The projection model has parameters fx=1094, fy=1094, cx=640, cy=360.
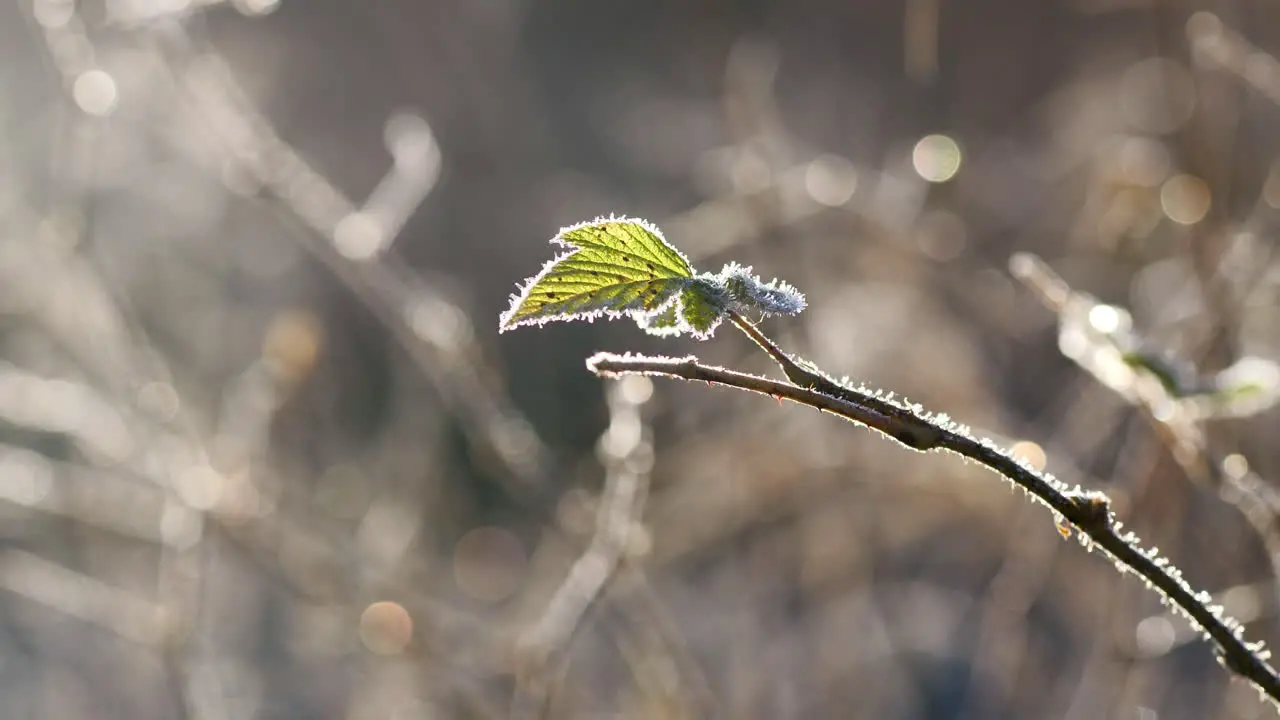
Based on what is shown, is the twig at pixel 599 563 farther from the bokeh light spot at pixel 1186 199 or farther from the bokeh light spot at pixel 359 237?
the bokeh light spot at pixel 1186 199

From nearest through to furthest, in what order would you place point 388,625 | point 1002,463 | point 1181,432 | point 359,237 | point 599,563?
point 1002,463 < point 1181,432 < point 599,563 < point 359,237 < point 388,625

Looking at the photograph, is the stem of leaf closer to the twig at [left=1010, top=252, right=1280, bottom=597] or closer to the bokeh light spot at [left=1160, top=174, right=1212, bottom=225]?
the twig at [left=1010, top=252, right=1280, bottom=597]

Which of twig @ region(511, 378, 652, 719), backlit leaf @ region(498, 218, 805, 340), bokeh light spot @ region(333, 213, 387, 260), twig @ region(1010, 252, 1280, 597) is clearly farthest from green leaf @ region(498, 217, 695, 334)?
bokeh light spot @ region(333, 213, 387, 260)

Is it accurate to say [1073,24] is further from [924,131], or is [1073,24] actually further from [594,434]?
[594,434]

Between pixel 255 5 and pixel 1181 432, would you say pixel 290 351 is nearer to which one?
pixel 255 5

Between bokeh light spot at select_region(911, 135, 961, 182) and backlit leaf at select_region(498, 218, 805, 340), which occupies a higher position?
bokeh light spot at select_region(911, 135, 961, 182)

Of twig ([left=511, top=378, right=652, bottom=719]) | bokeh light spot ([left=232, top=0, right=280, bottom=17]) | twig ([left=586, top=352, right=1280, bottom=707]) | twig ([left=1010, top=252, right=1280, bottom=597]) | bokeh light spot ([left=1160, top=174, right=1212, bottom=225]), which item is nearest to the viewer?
twig ([left=586, top=352, right=1280, bottom=707])

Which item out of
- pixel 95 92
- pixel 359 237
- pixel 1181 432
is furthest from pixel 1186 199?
pixel 95 92

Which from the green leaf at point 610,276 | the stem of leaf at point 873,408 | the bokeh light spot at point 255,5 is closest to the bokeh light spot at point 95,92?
the bokeh light spot at point 255,5
